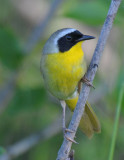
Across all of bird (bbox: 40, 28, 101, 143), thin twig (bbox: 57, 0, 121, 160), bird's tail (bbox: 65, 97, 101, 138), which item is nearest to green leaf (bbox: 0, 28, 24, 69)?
bird (bbox: 40, 28, 101, 143)

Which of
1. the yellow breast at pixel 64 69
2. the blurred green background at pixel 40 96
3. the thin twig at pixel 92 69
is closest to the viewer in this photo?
the thin twig at pixel 92 69

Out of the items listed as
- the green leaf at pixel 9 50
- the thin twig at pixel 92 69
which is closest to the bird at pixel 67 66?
the thin twig at pixel 92 69

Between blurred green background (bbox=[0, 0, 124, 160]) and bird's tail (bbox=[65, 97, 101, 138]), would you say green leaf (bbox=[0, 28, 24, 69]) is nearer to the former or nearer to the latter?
blurred green background (bbox=[0, 0, 124, 160])

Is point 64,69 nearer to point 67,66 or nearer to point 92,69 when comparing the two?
point 67,66

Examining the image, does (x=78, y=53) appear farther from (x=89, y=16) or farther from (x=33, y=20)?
(x=33, y=20)

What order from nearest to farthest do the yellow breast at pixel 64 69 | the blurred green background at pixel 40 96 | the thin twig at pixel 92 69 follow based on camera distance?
the thin twig at pixel 92 69 < the yellow breast at pixel 64 69 < the blurred green background at pixel 40 96

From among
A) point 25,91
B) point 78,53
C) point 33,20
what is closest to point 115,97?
point 78,53

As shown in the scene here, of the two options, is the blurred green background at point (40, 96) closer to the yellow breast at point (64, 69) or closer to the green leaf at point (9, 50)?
the green leaf at point (9, 50)
